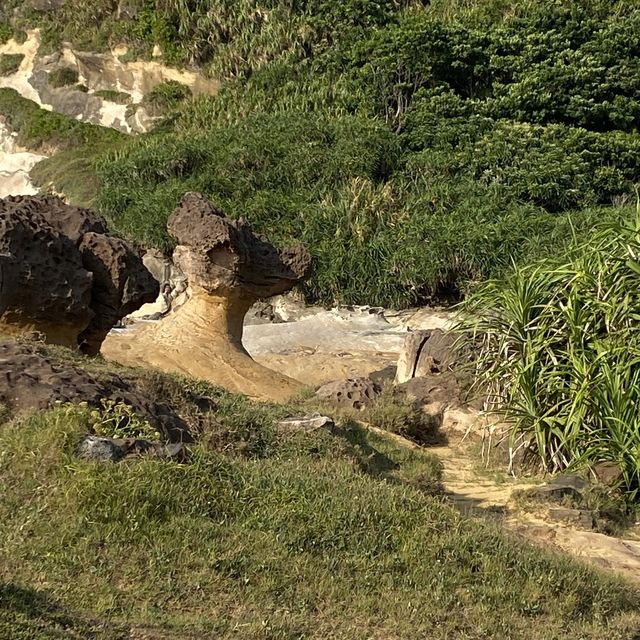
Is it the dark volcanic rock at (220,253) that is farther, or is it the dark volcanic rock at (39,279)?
the dark volcanic rock at (220,253)

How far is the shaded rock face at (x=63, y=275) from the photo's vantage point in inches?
361

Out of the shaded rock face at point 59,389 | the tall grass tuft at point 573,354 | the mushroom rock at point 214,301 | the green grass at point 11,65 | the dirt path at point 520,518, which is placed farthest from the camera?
the green grass at point 11,65

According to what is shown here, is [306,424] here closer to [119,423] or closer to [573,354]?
[573,354]

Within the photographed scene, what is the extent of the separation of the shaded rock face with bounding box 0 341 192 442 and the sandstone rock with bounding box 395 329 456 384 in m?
6.43

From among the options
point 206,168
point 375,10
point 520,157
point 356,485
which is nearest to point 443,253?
point 520,157

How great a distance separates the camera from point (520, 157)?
2622cm

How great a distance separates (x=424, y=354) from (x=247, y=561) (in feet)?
27.0

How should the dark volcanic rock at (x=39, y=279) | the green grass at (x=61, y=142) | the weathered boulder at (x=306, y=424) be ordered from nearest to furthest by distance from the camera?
the weathered boulder at (x=306, y=424) < the dark volcanic rock at (x=39, y=279) < the green grass at (x=61, y=142)

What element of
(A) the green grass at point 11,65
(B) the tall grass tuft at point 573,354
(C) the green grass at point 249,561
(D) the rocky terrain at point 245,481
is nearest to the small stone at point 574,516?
(D) the rocky terrain at point 245,481

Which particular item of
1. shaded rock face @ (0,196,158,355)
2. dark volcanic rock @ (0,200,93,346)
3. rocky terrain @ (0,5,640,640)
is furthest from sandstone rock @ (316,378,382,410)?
dark volcanic rock @ (0,200,93,346)

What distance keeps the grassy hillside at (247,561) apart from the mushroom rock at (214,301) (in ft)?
22.7

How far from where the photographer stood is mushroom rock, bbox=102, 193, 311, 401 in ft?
41.8

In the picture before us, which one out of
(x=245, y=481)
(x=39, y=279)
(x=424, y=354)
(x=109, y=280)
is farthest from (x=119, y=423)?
(x=424, y=354)

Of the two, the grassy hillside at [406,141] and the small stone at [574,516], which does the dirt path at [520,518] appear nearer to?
the small stone at [574,516]
